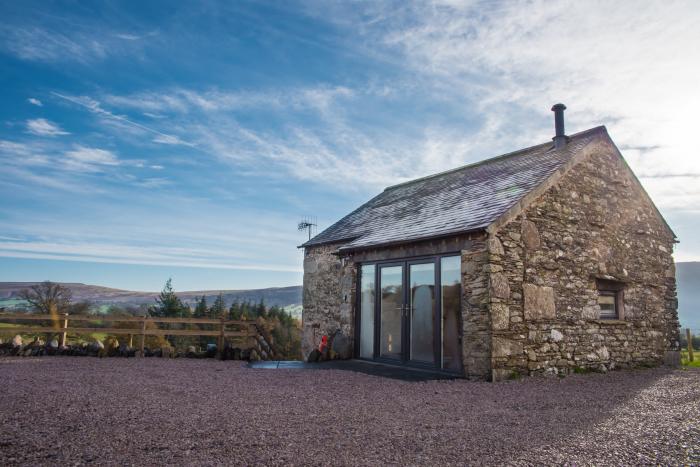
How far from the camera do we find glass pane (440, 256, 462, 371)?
8781 mm

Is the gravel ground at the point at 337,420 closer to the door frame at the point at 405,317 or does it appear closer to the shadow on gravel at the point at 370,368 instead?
the shadow on gravel at the point at 370,368

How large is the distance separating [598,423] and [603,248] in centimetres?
633

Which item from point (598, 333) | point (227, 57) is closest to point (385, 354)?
point (598, 333)

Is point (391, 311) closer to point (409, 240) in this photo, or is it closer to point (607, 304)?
point (409, 240)

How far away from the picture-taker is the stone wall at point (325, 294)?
11539mm

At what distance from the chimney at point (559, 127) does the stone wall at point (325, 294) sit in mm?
6059

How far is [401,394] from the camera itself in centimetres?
673

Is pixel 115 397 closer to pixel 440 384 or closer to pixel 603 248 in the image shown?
pixel 440 384

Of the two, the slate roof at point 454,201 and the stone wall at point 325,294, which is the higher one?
the slate roof at point 454,201

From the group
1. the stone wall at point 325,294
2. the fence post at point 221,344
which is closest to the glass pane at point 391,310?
the stone wall at point 325,294

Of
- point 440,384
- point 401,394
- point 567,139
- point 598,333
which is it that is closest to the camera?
point 401,394

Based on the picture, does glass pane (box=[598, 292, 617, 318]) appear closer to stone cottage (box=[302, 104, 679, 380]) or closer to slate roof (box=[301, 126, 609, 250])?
stone cottage (box=[302, 104, 679, 380])

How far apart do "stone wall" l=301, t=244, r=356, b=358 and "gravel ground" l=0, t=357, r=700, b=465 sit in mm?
3310

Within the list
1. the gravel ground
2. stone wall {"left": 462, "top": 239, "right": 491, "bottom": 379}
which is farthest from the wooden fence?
stone wall {"left": 462, "top": 239, "right": 491, "bottom": 379}
